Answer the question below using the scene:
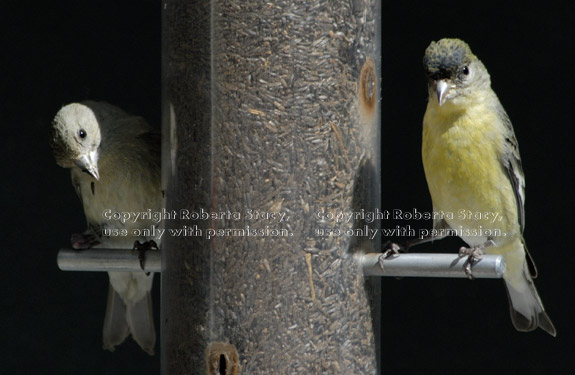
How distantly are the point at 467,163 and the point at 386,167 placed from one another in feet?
6.84

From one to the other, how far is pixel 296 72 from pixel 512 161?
1135 millimetres

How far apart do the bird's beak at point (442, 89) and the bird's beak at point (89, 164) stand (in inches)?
55.5

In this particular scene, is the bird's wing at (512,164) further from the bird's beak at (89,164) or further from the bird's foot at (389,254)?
the bird's beak at (89,164)

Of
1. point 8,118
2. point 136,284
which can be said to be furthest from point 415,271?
point 8,118

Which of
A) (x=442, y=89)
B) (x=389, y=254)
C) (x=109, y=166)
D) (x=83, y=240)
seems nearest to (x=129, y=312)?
(x=83, y=240)

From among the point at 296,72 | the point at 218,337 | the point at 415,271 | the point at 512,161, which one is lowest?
the point at 218,337

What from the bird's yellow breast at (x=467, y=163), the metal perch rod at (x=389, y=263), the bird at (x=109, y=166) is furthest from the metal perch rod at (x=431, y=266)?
the bird at (x=109, y=166)

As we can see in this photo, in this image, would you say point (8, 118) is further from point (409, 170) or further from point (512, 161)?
point (512, 161)

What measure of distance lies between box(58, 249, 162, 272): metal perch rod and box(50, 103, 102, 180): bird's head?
0.39 meters

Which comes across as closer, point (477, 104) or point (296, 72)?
point (296, 72)

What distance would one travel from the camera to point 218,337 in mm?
3533

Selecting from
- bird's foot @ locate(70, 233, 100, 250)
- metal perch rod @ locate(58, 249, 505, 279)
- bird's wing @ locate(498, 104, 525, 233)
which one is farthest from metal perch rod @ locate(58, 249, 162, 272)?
bird's wing @ locate(498, 104, 525, 233)

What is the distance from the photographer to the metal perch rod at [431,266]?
346 cm

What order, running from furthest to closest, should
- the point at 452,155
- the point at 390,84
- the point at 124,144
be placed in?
the point at 390,84 < the point at 124,144 < the point at 452,155
